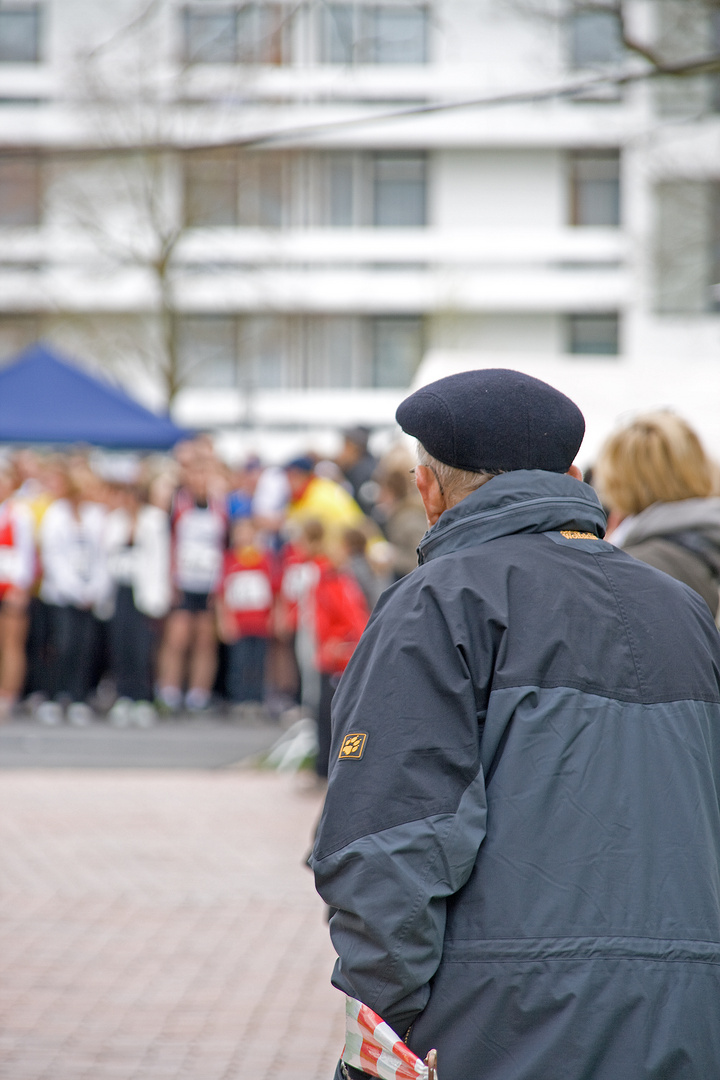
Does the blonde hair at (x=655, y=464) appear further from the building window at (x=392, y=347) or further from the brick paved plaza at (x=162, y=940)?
the building window at (x=392, y=347)

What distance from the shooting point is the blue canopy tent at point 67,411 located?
13586mm

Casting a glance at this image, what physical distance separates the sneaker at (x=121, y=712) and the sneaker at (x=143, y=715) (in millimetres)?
36

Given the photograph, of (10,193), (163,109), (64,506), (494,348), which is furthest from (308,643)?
(494,348)

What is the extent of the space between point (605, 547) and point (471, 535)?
236mm

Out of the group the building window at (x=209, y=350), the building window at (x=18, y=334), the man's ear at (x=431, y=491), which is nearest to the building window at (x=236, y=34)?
the man's ear at (x=431, y=491)

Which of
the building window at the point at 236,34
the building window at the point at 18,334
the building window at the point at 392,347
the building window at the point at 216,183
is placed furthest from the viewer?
the building window at the point at 392,347

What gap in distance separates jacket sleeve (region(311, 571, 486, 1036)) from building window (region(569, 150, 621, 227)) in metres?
38.5

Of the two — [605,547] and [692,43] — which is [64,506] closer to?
[692,43]

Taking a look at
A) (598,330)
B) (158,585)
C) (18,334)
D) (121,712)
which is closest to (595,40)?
(598,330)

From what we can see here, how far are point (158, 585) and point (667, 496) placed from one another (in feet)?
27.9

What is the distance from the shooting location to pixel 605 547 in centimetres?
222

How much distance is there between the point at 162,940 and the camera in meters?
5.89

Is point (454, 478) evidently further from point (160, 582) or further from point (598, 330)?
point (598, 330)

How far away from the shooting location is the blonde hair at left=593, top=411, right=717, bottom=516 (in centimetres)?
393
